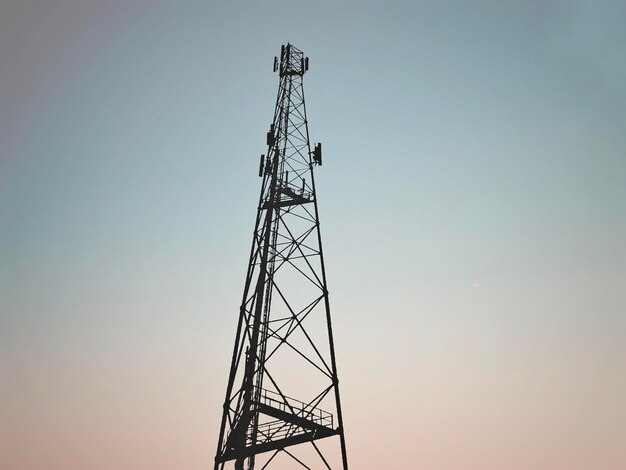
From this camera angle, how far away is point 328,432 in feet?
62.1

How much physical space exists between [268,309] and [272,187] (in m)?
6.27

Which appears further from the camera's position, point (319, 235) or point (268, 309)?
point (319, 235)

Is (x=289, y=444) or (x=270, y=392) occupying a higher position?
(x=270, y=392)

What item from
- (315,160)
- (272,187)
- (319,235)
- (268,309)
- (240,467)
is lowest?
(240,467)

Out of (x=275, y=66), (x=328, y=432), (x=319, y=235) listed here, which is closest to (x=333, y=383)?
(x=328, y=432)

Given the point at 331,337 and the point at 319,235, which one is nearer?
the point at 331,337

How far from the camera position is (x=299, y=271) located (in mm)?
21859

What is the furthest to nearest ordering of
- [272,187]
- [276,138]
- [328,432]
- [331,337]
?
1. [276,138]
2. [272,187]
3. [331,337]
4. [328,432]

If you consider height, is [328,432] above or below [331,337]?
below

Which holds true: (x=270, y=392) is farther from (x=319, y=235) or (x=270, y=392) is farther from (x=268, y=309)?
(x=319, y=235)

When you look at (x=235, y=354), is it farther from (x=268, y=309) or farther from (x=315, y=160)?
(x=315, y=160)

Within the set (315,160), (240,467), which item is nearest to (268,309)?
(240,467)

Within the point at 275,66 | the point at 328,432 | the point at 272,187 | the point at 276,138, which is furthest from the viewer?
the point at 275,66

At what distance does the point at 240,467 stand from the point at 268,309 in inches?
271
